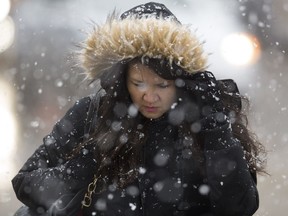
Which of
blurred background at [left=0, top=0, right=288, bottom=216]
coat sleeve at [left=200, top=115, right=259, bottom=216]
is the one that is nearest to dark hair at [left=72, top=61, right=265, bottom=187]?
coat sleeve at [left=200, top=115, right=259, bottom=216]

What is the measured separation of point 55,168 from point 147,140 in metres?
0.51

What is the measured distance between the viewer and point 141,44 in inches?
135

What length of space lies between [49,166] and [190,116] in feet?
2.64

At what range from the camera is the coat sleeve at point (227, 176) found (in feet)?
10.8

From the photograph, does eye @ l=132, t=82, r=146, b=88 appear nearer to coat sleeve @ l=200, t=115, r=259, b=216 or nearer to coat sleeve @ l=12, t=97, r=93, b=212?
coat sleeve @ l=12, t=97, r=93, b=212

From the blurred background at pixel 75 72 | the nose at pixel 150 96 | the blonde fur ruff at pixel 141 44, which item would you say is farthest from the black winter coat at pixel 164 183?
the blurred background at pixel 75 72

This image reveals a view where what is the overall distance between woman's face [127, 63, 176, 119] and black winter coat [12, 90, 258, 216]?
9cm

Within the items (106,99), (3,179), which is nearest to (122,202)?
(106,99)

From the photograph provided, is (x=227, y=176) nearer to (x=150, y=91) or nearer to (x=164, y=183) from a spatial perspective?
(x=164, y=183)

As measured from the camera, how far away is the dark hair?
342 cm

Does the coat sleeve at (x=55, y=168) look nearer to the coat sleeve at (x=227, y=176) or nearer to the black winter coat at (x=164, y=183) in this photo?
the black winter coat at (x=164, y=183)

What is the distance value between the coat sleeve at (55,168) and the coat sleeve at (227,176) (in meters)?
0.62

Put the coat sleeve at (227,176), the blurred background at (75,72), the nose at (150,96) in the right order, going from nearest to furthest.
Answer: the coat sleeve at (227,176), the nose at (150,96), the blurred background at (75,72)

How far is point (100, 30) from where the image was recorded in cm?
356
